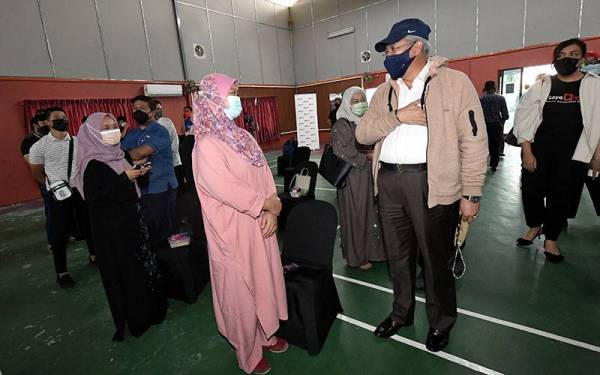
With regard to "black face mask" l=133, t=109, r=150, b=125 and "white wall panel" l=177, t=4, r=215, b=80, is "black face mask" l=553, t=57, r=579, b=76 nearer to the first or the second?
"black face mask" l=133, t=109, r=150, b=125

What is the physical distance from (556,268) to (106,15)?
32.7 feet

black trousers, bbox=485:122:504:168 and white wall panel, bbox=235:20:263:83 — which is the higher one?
white wall panel, bbox=235:20:263:83

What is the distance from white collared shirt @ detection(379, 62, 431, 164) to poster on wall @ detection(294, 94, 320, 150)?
10.8 m

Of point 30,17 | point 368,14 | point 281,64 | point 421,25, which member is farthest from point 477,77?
point 30,17

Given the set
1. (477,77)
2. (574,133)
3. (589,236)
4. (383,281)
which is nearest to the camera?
(574,133)

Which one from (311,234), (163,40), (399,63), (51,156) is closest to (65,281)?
(51,156)

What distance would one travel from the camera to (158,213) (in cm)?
303

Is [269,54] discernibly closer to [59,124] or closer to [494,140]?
[494,140]

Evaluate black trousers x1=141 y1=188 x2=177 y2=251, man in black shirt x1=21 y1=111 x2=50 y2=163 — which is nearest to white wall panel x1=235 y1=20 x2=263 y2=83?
man in black shirt x1=21 y1=111 x2=50 y2=163

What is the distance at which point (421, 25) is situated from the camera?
155 cm

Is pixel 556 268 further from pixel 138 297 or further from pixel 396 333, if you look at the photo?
pixel 138 297

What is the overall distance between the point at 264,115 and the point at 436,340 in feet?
36.5

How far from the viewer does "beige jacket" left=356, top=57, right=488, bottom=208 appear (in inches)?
58.9

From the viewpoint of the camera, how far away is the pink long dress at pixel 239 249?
1.53 metres
